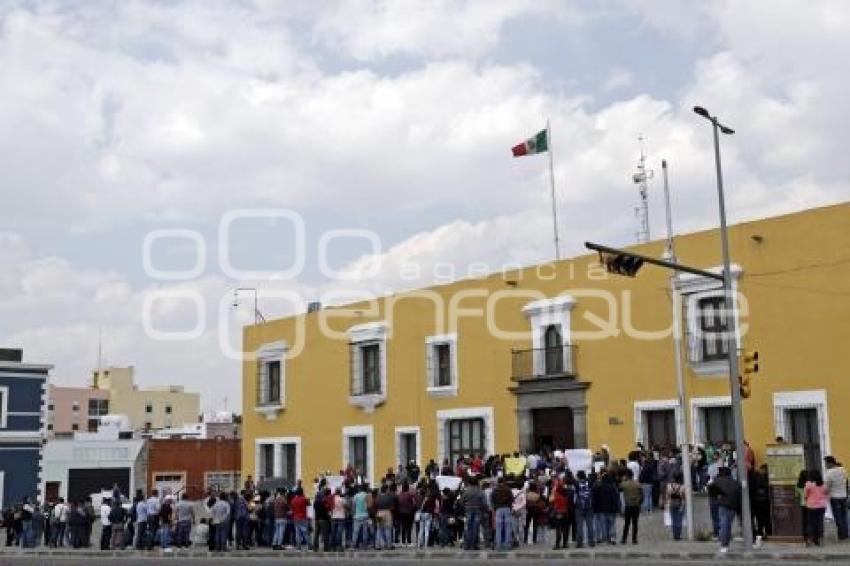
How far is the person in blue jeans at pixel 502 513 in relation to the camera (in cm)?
2261

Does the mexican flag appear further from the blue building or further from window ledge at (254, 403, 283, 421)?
the blue building

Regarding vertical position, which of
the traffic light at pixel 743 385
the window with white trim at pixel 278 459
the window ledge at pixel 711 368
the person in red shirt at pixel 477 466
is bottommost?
the person in red shirt at pixel 477 466

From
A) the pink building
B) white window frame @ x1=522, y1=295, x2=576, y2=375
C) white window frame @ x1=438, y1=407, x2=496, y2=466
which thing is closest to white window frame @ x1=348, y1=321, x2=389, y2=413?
white window frame @ x1=438, y1=407, x2=496, y2=466

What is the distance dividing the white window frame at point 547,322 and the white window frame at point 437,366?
335 cm

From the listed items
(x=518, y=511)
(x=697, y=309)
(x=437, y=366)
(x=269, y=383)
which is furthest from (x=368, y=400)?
(x=518, y=511)

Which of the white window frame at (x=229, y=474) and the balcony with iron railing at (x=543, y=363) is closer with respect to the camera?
the balcony with iron railing at (x=543, y=363)

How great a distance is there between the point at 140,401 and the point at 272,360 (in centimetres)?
6634

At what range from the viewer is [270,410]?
43.2 metres

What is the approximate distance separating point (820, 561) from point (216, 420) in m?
61.8

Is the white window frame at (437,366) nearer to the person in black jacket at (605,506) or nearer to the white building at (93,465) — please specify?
the person in black jacket at (605,506)

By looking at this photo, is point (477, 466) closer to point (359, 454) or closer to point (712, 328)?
point (712, 328)

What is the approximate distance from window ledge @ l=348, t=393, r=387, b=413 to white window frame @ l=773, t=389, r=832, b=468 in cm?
1479

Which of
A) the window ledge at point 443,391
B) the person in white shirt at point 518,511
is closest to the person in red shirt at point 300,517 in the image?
the person in white shirt at point 518,511

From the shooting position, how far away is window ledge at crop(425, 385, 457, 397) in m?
36.1
